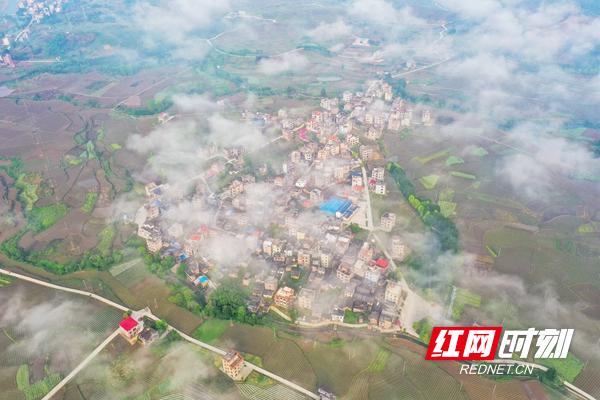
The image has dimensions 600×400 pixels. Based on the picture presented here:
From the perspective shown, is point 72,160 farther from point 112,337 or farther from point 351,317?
point 351,317

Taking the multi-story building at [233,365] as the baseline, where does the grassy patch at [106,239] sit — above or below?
below

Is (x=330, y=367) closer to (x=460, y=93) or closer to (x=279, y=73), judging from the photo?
(x=460, y=93)

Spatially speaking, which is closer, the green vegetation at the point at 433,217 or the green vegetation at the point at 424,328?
the green vegetation at the point at 424,328

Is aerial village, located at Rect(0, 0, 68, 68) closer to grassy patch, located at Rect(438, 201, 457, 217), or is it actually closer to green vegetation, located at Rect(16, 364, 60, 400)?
green vegetation, located at Rect(16, 364, 60, 400)

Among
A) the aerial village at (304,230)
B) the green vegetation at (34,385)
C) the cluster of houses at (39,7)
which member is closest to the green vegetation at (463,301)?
the aerial village at (304,230)

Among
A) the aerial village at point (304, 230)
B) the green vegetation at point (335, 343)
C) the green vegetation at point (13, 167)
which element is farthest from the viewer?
the green vegetation at point (13, 167)

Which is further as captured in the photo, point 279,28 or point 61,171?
point 279,28

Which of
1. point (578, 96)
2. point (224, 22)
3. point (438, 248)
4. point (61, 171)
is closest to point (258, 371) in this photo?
point (438, 248)

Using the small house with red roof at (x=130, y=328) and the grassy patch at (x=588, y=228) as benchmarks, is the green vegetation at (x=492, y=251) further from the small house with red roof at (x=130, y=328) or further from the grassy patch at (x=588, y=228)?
the small house with red roof at (x=130, y=328)
